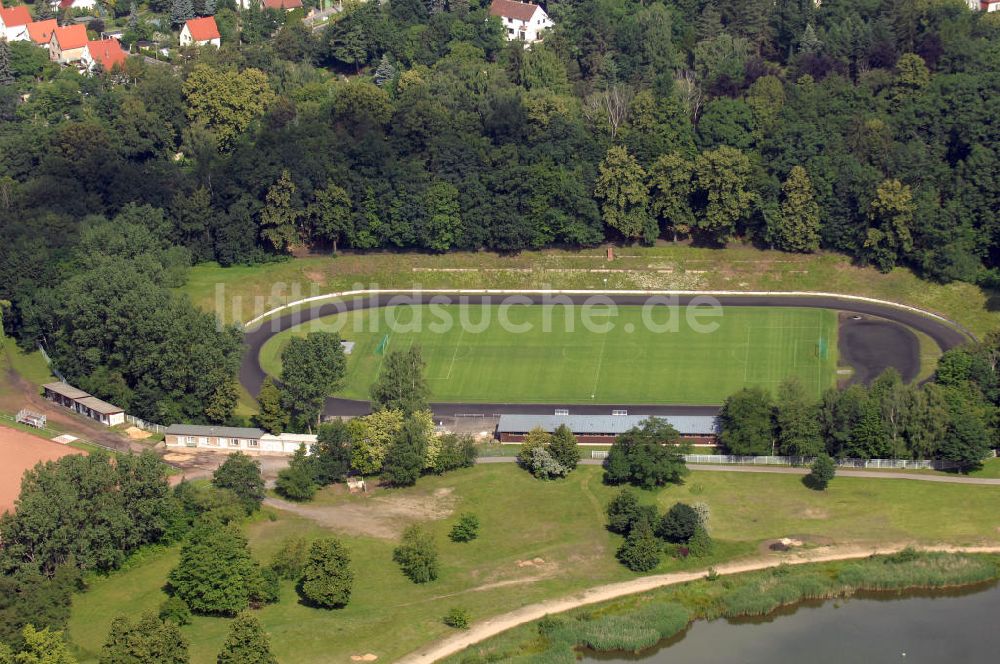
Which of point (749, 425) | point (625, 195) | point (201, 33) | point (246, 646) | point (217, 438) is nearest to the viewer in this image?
point (246, 646)

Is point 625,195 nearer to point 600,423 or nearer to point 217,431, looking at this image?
point 600,423

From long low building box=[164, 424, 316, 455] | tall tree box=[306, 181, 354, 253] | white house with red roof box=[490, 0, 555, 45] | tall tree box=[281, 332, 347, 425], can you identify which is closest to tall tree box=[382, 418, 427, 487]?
tall tree box=[281, 332, 347, 425]

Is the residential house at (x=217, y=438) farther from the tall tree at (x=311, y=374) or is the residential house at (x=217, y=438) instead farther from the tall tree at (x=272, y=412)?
the tall tree at (x=311, y=374)

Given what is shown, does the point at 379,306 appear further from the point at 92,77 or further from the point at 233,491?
the point at 92,77

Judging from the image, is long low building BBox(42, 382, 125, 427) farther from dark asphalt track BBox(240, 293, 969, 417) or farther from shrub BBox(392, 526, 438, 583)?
shrub BBox(392, 526, 438, 583)

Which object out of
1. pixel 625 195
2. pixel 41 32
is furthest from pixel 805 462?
pixel 41 32

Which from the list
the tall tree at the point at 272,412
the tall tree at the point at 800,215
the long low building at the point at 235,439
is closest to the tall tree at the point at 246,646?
the long low building at the point at 235,439
